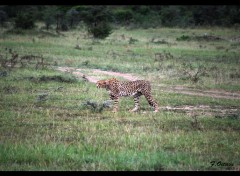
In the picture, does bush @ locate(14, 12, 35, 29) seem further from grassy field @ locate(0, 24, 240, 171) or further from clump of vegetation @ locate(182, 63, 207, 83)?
clump of vegetation @ locate(182, 63, 207, 83)

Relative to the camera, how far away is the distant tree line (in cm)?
6338

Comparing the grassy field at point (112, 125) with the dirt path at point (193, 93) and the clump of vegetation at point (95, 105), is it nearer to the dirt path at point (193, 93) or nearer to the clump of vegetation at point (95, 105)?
the clump of vegetation at point (95, 105)

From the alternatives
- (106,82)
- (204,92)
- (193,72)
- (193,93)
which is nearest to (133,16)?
(193,72)

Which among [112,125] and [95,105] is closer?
[112,125]

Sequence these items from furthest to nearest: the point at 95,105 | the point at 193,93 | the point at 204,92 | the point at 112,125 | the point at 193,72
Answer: the point at 193,72
the point at 204,92
the point at 193,93
the point at 95,105
the point at 112,125

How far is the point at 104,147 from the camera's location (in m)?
10.7

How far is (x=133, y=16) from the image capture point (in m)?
77.5

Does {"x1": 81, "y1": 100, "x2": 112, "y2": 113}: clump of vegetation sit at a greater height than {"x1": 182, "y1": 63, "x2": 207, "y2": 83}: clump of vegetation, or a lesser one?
greater

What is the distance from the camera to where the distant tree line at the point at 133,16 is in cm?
6338

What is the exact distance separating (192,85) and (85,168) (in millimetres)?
13086

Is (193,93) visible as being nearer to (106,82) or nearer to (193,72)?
(106,82)

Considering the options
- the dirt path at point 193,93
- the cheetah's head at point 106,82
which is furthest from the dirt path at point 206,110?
the cheetah's head at point 106,82

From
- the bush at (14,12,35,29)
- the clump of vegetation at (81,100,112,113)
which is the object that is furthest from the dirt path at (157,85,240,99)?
the bush at (14,12,35,29)

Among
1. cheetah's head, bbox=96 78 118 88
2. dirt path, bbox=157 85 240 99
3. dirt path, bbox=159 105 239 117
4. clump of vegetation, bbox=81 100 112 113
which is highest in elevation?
cheetah's head, bbox=96 78 118 88
